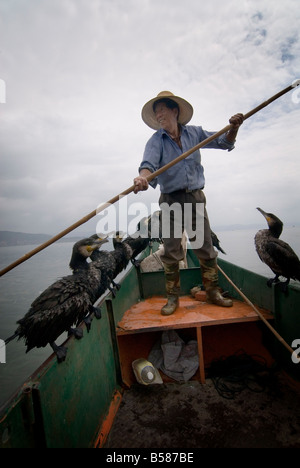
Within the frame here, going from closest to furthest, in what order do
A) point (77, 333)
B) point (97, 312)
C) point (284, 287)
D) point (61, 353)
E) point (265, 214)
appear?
1. point (61, 353)
2. point (77, 333)
3. point (97, 312)
4. point (284, 287)
5. point (265, 214)

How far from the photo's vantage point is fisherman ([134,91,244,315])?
2.74 metres

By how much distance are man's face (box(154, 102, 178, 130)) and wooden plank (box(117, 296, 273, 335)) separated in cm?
233

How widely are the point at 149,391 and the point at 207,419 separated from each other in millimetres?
654

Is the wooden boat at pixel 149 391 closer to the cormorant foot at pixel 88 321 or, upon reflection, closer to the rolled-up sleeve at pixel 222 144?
the cormorant foot at pixel 88 321

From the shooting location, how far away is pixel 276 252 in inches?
112

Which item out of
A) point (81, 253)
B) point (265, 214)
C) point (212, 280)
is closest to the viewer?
point (212, 280)

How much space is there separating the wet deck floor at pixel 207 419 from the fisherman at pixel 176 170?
94 cm

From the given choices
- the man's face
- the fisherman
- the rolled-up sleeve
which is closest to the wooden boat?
the fisherman

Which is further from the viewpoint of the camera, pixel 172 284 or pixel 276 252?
pixel 172 284

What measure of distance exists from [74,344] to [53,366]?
0.96ft

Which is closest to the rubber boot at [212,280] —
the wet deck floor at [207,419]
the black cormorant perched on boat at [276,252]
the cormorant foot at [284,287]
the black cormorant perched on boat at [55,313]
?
the black cormorant perched on boat at [276,252]

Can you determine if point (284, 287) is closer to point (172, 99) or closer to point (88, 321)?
point (88, 321)

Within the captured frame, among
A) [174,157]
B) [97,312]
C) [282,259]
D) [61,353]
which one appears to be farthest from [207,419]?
[174,157]
